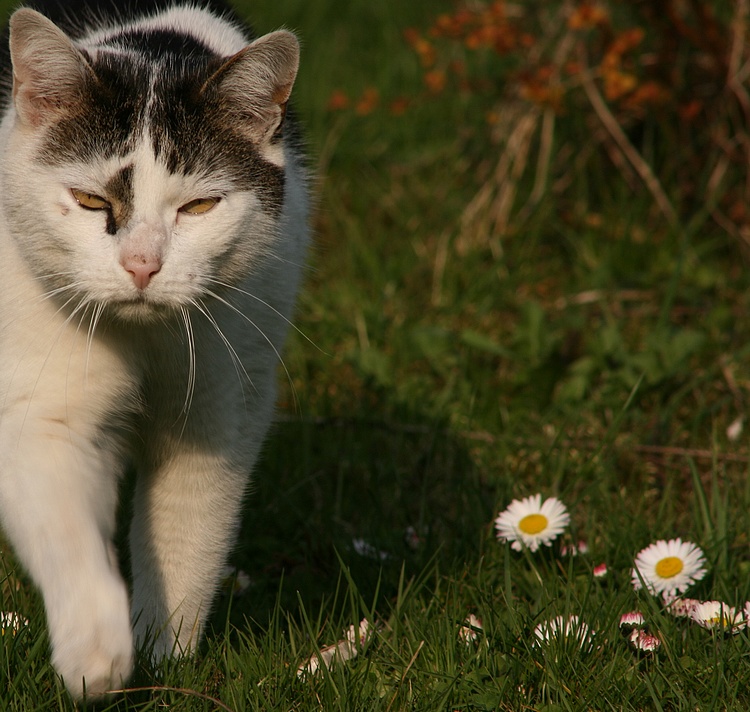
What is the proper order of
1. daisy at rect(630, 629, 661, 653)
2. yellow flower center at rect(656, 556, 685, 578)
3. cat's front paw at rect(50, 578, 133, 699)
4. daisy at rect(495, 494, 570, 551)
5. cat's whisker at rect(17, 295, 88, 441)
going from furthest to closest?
daisy at rect(495, 494, 570, 551) < yellow flower center at rect(656, 556, 685, 578) < daisy at rect(630, 629, 661, 653) < cat's whisker at rect(17, 295, 88, 441) < cat's front paw at rect(50, 578, 133, 699)

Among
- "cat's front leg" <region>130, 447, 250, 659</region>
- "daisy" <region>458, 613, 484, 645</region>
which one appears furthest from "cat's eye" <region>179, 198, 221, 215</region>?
"daisy" <region>458, 613, 484, 645</region>

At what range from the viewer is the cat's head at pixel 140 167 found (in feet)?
6.17

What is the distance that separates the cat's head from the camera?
1880mm

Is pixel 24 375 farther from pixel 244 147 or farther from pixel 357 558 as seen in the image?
pixel 357 558

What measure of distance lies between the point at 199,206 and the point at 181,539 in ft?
2.59

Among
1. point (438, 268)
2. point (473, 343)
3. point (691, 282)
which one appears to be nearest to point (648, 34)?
point (691, 282)

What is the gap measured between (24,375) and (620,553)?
4.85 ft

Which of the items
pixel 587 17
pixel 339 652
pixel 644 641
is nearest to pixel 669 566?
pixel 644 641

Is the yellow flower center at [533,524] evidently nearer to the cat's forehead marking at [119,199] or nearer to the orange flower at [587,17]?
the cat's forehead marking at [119,199]

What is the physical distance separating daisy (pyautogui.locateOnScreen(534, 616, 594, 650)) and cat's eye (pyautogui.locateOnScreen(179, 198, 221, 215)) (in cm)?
109

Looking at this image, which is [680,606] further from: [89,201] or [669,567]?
[89,201]

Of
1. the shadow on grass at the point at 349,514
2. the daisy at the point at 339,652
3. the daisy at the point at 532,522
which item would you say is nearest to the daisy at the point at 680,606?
the daisy at the point at 532,522

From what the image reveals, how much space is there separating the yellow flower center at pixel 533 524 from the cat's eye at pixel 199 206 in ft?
3.74

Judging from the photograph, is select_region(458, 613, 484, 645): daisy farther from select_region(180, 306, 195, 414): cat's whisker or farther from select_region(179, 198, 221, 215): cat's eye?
select_region(179, 198, 221, 215): cat's eye
